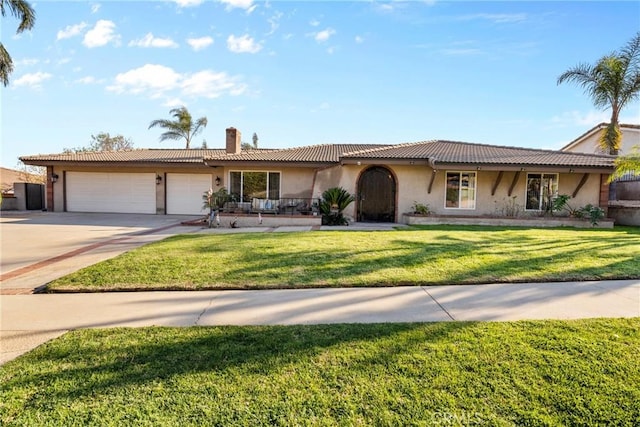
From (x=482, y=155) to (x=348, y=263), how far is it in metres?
12.2

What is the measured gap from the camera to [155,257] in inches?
282

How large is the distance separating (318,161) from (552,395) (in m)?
13.7

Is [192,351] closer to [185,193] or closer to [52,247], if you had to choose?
[52,247]

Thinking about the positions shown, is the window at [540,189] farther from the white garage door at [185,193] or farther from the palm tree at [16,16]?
the palm tree at [16,16]

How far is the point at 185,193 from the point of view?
69.4 ft

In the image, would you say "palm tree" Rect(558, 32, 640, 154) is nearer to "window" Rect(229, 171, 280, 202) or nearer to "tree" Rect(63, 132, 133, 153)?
"window" Rect(229, 171, 280, 202)

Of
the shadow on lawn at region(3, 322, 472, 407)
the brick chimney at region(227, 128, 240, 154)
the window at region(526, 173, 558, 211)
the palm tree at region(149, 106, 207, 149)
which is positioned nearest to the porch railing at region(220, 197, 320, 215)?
the brick chimney at region(227, 128, 240, 154)

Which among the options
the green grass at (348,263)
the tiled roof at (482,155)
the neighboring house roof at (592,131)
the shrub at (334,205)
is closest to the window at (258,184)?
the shrub at (334,205)

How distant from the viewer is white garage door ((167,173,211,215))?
830 inches

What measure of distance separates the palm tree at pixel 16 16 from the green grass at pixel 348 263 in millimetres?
12806

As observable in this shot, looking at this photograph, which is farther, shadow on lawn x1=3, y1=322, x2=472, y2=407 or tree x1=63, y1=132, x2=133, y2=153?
tree x1=63, y1=132, x2=133, y2=153

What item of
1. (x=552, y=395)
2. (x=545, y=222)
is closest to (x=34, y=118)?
(x=552, y=395)

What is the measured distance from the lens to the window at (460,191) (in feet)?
51.9

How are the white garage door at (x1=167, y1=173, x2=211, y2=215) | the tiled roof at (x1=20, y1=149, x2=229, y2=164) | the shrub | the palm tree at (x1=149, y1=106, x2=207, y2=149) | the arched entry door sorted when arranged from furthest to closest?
the palm tree at (x1=149, y1=106, x2=207, y2=149), the white garage door at (x1=167, y1=173, x2=211, y2=215), the tiled roof at (x1=20, y1=149, x2=229, y2=164), the arched entry door, the shrub
